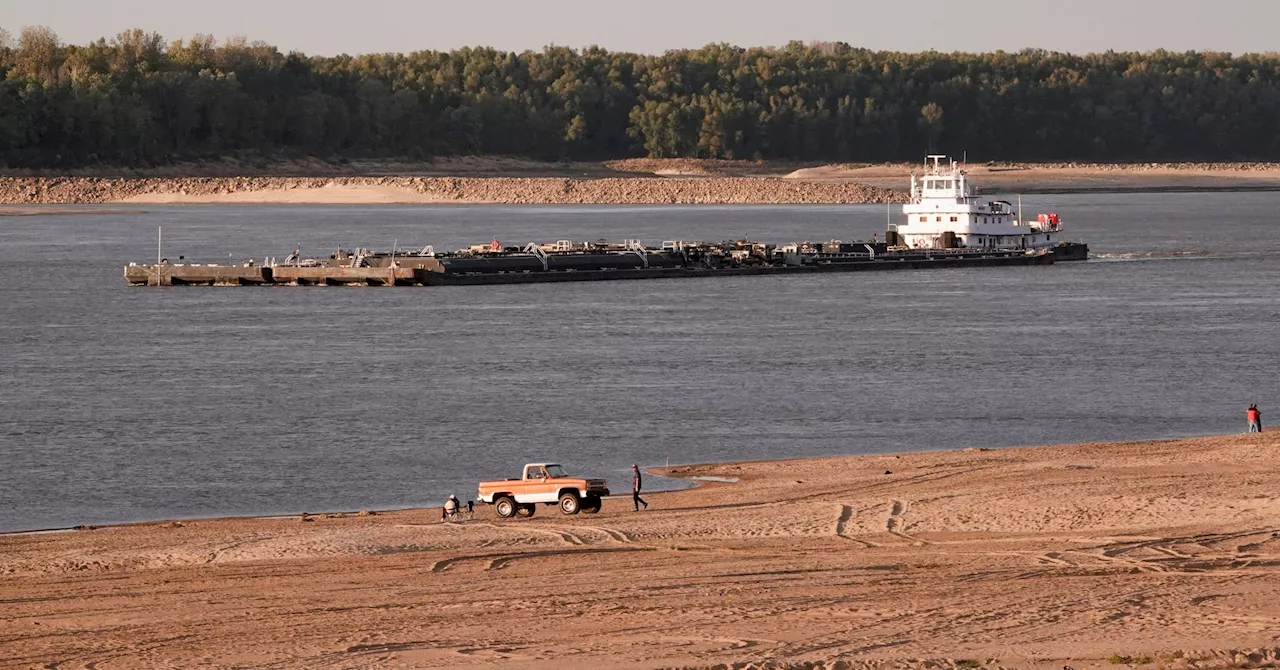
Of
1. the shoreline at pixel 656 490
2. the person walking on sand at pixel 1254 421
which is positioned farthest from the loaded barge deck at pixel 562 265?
the person walking on sand at pixel 1254 421

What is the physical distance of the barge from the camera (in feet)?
309

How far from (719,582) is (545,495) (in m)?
7.30

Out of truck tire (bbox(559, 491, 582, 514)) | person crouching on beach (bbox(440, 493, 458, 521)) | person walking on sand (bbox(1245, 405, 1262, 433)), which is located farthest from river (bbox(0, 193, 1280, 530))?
truck tire (bbox(559, 491, 582, 514))

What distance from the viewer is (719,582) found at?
74.7ft

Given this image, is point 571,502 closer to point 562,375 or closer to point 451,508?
point 451,508

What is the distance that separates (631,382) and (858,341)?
14.1 meters

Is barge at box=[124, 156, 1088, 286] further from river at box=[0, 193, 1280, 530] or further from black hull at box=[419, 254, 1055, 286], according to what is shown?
river at box=[0, 193, 1280, 530]

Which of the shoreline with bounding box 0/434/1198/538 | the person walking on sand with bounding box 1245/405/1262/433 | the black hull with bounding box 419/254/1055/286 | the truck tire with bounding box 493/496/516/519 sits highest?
the person walking on sand with bounding box 1245/405/1262/433

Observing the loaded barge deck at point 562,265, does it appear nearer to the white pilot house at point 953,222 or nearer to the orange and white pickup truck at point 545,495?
the white pilot house at point 953,222

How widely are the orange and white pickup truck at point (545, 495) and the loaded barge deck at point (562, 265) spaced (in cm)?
6436

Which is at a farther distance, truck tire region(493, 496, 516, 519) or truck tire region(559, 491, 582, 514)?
truck tire region(493, 496, 516, 519)

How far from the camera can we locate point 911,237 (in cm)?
11031

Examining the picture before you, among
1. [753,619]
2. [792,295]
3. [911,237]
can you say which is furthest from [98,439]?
[911,237]

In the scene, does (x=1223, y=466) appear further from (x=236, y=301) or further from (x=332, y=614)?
(x=236, y=301)
